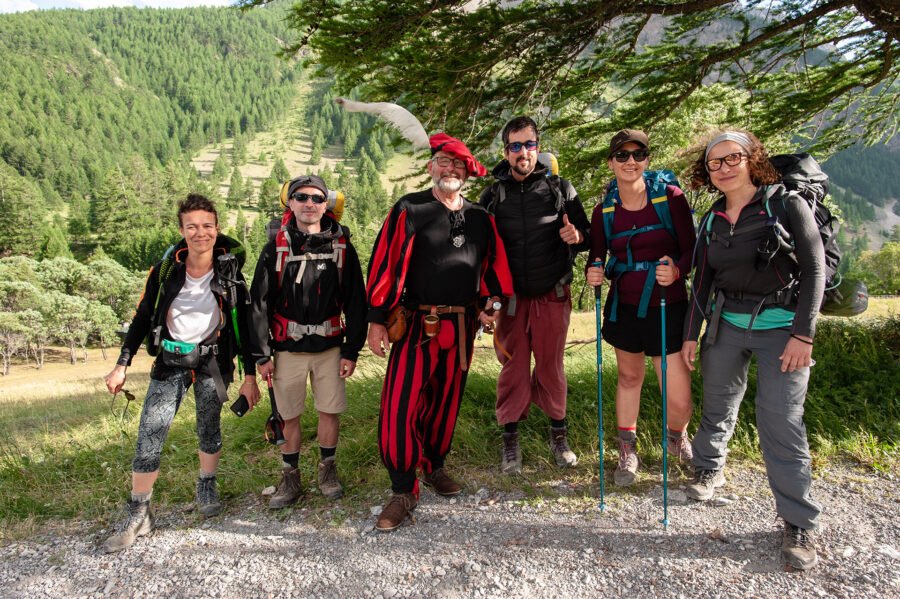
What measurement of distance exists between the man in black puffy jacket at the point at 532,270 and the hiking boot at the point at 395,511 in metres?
0.92

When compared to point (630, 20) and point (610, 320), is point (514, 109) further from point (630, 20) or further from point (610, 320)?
point (610, 320)

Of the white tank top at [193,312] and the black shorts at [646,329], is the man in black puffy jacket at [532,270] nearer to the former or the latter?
the black shorts at [646,329]

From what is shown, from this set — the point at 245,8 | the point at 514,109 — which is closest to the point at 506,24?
the point at 514,109

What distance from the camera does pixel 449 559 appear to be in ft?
10.3

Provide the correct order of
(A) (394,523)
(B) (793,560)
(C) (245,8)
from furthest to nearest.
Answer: (C) (245,8)
(A) (394,523)
(B) (793,560)

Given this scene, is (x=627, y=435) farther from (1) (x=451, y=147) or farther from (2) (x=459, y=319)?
(1) (x=451, y=147)

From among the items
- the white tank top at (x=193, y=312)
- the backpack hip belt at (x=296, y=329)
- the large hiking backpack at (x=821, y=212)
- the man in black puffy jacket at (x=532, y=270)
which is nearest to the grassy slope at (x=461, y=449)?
the man in black puffy jacket at (x=532, y=270)

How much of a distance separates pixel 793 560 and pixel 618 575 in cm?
97

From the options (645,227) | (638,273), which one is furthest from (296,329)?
(645,227)

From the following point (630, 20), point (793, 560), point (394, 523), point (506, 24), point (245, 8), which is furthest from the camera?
point (630, 20)

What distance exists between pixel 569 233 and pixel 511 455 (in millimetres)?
1884

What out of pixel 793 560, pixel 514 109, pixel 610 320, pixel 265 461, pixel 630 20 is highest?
pixel 630 20

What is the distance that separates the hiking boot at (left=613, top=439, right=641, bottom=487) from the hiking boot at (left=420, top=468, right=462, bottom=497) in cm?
122

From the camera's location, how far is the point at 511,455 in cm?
432
